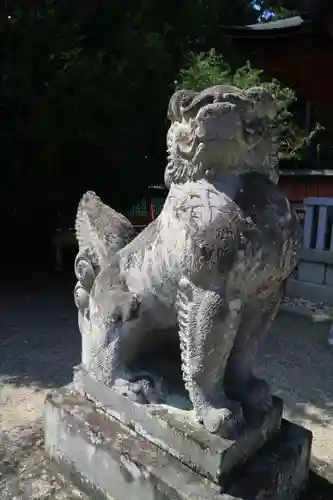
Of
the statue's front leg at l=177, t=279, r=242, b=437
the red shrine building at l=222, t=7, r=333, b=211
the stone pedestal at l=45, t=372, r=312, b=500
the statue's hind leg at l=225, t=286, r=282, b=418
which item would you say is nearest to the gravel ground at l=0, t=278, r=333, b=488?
the stone pedestal at l=45, t=372, r=312, b=500

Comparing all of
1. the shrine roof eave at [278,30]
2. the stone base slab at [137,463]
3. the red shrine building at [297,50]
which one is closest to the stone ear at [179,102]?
the stone base slab at [137,463]

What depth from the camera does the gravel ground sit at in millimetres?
2494

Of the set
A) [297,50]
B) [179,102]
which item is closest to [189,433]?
[179,102]

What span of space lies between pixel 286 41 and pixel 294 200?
2314mm

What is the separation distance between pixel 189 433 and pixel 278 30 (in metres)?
3.92

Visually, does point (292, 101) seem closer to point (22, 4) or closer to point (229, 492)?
point (22, 4)

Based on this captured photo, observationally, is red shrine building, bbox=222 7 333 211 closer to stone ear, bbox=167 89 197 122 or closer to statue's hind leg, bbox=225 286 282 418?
stone ear, bbox=167 89 197 122

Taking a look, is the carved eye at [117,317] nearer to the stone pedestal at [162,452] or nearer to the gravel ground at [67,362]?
the stone pedestal at [162,452]

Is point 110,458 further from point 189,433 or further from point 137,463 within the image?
point 189,433

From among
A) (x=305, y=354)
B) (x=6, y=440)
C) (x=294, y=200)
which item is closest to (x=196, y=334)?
(x=6, y=440)

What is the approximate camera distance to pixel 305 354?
3408 mm

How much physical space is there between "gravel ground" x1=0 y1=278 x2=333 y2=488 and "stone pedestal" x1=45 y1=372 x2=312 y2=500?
1.61 feet

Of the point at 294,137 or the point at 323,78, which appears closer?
the point at 323,78

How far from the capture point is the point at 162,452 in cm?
145
